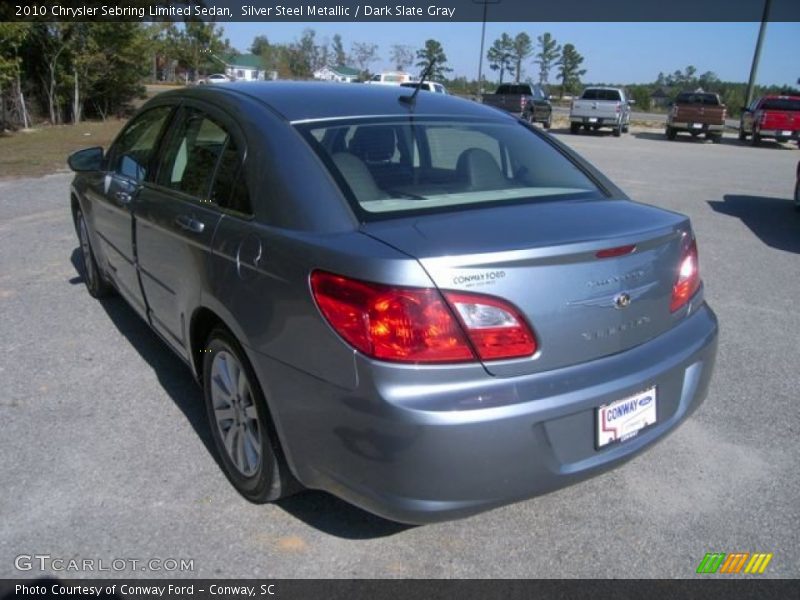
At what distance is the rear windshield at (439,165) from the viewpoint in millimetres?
2559

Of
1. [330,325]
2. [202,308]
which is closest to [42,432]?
[202,308]

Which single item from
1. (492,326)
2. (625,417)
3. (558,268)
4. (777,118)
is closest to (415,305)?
(492,326)

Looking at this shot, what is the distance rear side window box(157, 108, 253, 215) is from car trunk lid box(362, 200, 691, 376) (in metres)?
0.80

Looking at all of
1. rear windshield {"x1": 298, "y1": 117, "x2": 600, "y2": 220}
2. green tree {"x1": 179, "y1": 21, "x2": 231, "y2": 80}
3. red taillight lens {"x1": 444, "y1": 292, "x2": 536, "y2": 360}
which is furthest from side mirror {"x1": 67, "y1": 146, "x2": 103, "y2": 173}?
green tree {"x1": 179, "y1": 21, "x2": 231, "y2": 80}

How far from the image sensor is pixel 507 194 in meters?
2.77

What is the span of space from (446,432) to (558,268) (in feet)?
2.11

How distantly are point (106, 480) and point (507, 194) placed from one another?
2141mm

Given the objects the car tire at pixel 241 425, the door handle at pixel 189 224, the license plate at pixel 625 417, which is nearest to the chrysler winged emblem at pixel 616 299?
the license plate at pixel 625 417

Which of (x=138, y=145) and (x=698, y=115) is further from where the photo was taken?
(x=698, y=115)

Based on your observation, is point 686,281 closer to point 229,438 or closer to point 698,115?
point 229,438

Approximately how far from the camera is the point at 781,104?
77.9 feet

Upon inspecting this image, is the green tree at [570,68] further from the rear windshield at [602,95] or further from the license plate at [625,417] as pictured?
the license plate at [625,417]

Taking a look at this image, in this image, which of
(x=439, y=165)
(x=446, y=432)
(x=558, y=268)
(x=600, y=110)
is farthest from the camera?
(x=600, y=110)

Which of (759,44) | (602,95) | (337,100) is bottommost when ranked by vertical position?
(602,95)
